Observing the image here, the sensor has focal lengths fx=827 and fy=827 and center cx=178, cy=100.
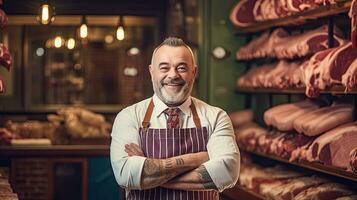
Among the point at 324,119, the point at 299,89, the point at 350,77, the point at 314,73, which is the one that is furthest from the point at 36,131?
the point at 350,77

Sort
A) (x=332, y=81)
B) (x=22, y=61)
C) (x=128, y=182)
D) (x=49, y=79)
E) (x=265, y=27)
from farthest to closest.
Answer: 1. (x=49, y=79)
2. (x=22, y=61)
3. (x=265, y=27)
4. (x=332, y=81)
5. (x=128, y=182)

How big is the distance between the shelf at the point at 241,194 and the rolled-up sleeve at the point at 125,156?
7.50ft

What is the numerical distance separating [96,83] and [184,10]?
6869 millimetres

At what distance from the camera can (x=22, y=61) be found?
12164mm

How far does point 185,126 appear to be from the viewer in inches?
159

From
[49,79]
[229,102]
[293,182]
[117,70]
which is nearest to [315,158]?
[293,182]

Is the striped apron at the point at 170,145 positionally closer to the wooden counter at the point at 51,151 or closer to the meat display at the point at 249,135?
the meat display at the point at 249,135

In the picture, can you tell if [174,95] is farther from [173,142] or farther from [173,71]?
[173,142]

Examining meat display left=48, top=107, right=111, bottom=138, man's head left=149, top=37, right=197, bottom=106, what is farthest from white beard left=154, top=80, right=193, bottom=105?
meat display left=48, top=107, right=111, bottom=138

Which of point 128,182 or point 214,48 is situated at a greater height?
point 214,48

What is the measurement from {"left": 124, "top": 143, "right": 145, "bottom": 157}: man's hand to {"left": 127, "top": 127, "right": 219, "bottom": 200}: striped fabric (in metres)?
0.05

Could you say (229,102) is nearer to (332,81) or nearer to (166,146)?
(332,81)

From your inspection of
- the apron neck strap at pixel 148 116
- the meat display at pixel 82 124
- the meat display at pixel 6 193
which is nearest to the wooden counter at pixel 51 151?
the meat display at pixel 82 124

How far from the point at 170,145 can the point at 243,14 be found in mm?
3756
